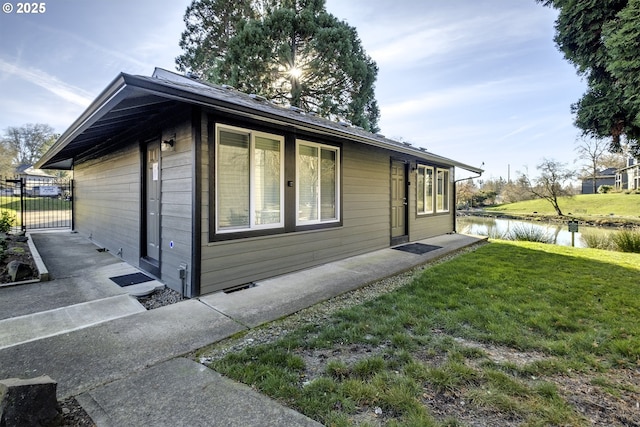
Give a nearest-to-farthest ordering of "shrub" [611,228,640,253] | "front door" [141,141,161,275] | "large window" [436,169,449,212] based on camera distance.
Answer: "front door" [141,141,161,275], "shrub" [611,228,640,253], "large window" [436,169,449,212]

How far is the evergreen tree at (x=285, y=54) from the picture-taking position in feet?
38.3

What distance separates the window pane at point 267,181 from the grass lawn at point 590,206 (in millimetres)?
24627

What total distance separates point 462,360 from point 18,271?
5.85m

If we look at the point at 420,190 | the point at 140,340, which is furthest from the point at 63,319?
the point at 420,190

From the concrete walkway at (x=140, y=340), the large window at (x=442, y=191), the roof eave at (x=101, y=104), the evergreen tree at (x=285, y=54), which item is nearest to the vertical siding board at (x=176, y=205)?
the concrete walkway at (x=140, y=340)

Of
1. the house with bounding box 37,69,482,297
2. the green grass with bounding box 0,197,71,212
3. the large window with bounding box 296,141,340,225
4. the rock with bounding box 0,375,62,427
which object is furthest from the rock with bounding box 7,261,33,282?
the green grass with bounding box 0,197,71,212

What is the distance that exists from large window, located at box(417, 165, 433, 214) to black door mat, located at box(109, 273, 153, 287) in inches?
262

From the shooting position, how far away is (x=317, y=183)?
17.5 ft

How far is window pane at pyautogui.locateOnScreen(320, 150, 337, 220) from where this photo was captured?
18.0 feet

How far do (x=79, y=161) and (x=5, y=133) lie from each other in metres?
33.2

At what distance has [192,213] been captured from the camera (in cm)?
360

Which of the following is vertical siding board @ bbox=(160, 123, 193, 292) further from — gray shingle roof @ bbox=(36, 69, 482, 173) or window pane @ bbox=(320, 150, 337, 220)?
window pane @ bbox=(320, 150, 337, 220)

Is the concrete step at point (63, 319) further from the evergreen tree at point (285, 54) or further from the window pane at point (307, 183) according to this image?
the evergreen tree at point (285, 54)

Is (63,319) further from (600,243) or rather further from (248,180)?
(600,243)
